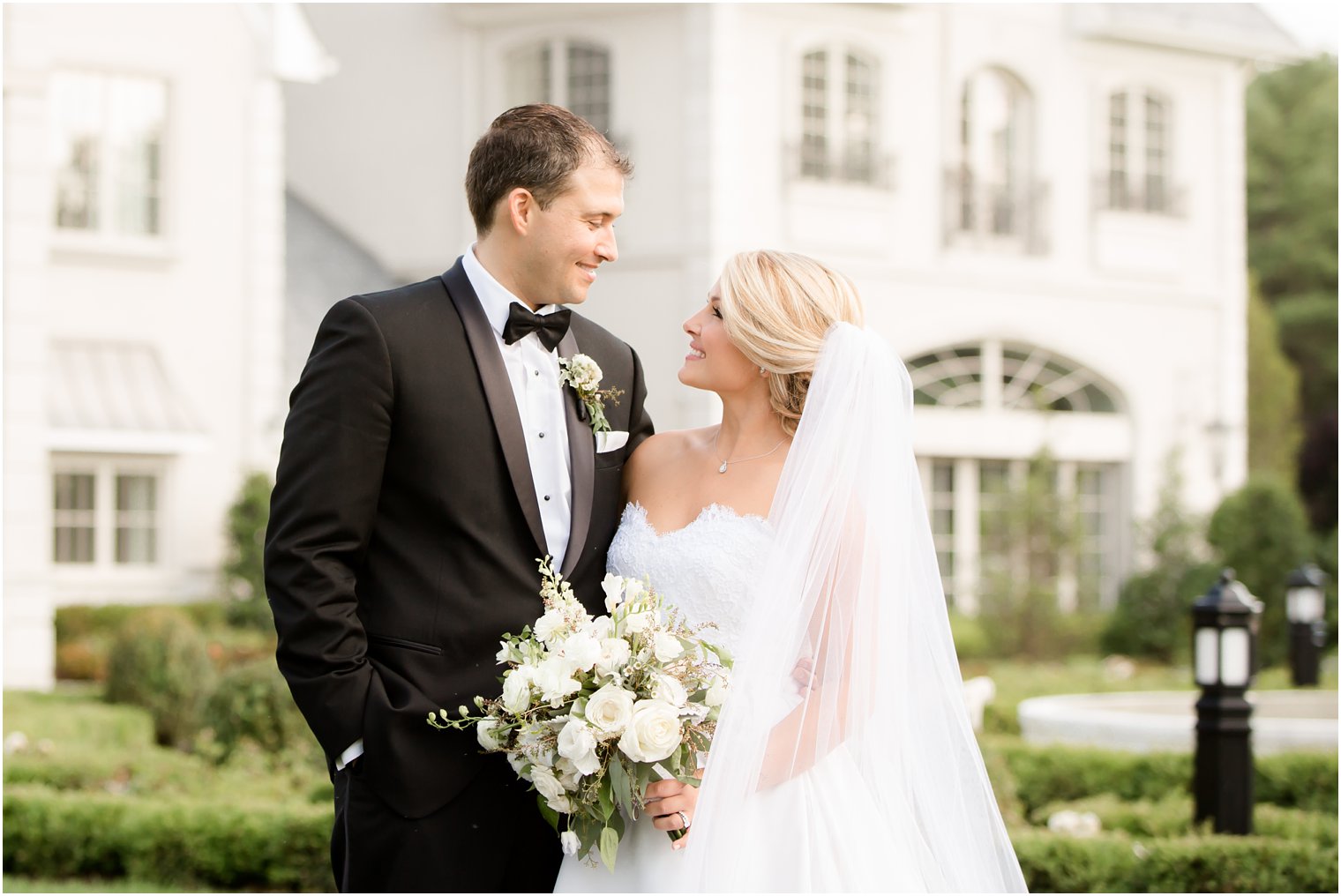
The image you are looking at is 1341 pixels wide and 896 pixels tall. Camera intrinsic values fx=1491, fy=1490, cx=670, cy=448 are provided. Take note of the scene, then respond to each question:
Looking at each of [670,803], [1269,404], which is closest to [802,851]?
[670,803]

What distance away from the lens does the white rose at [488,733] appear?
3330 mm

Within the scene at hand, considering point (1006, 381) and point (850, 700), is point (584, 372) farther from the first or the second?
point (1006, 381)

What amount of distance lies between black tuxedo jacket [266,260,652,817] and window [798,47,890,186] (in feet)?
53.0

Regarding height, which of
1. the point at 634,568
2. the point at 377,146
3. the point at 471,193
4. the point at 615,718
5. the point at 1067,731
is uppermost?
the point at 377,146

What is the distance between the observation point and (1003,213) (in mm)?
20953

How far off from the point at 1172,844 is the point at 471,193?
4.96 m

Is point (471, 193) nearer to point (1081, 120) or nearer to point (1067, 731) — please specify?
point (1067, 731)

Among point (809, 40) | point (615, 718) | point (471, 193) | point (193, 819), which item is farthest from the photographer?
point (809, 40)

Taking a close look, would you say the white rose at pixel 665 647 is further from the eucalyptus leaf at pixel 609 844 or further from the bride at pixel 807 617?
the eucalyptus leaf at pixel 609 844

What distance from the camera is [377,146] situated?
67.4 feet

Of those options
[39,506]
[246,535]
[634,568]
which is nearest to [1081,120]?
[246,535]

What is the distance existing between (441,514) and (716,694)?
2.52 feet

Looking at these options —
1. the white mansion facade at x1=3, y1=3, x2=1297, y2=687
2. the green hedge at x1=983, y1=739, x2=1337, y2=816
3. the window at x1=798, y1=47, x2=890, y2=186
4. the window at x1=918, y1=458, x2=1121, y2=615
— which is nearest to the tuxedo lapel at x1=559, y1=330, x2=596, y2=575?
the green hedge at x1=983, y1=739, x2=1337, y2=816

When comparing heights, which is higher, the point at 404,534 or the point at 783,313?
the point at 783,313
